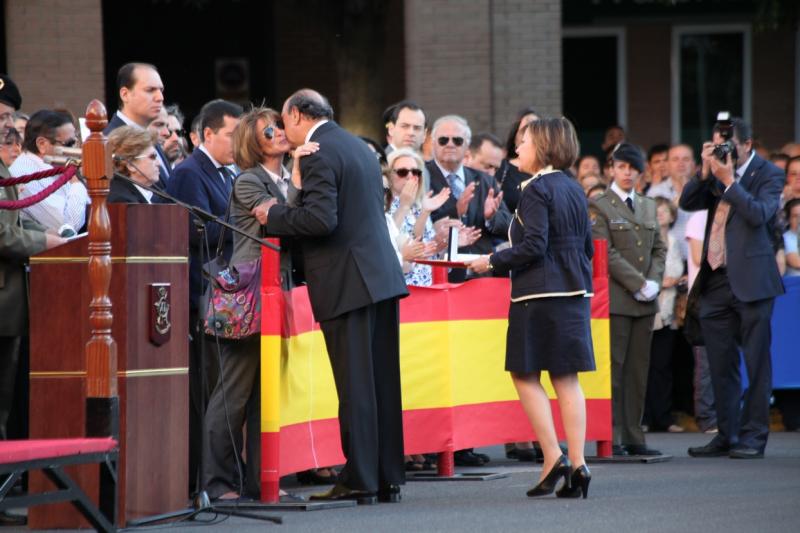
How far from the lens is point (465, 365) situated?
440 inches

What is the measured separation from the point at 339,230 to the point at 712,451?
4.43m

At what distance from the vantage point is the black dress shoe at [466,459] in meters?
12.0

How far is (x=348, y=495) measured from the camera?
942 cm

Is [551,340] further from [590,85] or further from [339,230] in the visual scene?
[590,85]

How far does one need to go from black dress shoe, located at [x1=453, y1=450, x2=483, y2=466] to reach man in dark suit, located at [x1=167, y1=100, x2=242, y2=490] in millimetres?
2592

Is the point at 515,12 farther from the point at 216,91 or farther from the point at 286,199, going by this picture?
the point at 286,199

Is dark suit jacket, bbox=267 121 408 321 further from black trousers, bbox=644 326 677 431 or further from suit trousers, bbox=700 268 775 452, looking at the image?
black trousers, bbox=644 326 677 431

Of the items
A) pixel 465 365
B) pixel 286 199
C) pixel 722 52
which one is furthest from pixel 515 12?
pixel 286 199

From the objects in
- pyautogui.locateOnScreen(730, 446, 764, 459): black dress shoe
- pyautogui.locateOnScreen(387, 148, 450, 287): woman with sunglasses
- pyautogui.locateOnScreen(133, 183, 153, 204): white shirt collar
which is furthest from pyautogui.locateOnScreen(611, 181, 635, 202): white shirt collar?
pyautogui.locateOnScreen(133, 183, 153, 204): white shirt collar

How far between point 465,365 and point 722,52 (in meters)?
13.4

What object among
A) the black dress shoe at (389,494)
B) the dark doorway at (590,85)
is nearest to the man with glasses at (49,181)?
the black dress shoe at (389,494)

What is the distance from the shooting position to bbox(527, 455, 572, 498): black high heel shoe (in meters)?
9.64

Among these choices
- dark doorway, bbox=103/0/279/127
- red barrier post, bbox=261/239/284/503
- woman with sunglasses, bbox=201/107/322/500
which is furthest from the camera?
dark doorway, bbox=103/0/279/127

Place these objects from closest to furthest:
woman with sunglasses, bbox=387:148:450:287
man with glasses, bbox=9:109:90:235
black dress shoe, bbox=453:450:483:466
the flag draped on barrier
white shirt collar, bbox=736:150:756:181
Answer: the flag draped on barrier, man with glasses, bbox=9:109:90:235, woman with sunglasses, bbox=387:148:450:287, black dress shoe, bbox=453:450:483:466, white shirt collar, bbox=736:150:756:181
